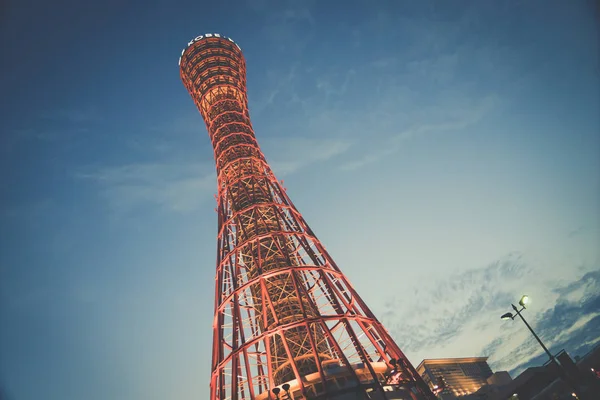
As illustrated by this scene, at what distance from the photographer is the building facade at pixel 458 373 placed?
61688mm

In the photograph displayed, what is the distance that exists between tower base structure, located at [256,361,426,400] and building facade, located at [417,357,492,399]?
177 ft

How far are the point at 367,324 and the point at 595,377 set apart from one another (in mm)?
11884

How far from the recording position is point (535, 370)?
26.8 metres

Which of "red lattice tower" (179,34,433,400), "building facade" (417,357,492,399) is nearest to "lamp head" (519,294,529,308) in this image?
"red lattice tower" (179,34,433,400)

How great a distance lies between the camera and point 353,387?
535 inches

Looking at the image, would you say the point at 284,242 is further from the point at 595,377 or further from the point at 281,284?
the point at 595,377

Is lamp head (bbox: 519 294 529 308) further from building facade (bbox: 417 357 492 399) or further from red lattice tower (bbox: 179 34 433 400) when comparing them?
building facade (bbox: 417 357 492 399)

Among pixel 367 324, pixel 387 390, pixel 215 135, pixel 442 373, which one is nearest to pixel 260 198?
pixel 215 135

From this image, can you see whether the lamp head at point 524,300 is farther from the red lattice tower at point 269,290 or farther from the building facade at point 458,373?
the building facade at point 458,373

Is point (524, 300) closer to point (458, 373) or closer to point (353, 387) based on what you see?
point (353, 387)

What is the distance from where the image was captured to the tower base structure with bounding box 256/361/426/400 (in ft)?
43.8

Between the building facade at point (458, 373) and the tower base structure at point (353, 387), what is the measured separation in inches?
2122

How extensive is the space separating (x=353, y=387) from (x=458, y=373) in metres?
61.1

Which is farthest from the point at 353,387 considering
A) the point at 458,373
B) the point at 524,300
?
the point at 458,373
